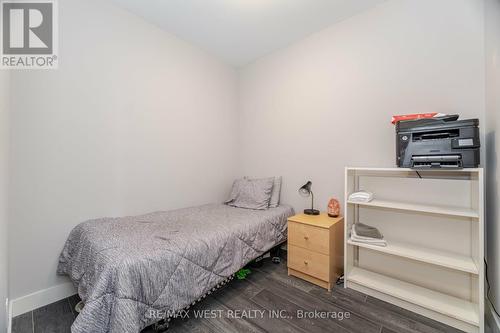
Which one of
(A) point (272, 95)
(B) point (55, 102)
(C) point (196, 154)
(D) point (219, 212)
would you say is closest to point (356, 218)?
(D) point (219, 212)

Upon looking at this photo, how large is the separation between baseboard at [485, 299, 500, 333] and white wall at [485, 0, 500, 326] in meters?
0.06

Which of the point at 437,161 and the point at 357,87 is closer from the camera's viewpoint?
the point at 437,161

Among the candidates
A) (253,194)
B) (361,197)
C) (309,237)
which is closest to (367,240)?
(361,197)

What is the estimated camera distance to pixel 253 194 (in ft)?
8.68

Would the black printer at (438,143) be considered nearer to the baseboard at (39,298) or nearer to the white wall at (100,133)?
the white wall at (100,133)

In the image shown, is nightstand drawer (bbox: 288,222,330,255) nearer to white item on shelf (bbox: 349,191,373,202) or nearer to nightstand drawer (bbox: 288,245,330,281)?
nightstand drawer (bbox: 288,245,330,281)

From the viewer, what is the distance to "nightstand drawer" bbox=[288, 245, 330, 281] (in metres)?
1.86

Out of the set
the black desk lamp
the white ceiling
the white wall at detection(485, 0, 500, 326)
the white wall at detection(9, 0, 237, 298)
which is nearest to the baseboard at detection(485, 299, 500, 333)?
the white wall at detection(485, 0, 500, 326)

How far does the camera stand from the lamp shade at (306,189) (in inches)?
93.4

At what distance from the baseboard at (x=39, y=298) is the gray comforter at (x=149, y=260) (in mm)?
172

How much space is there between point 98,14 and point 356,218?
312 cm

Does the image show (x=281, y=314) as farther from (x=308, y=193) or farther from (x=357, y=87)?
(x=357, y=87)

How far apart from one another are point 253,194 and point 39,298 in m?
2.08

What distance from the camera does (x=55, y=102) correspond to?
170 centimetres
